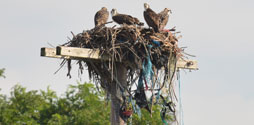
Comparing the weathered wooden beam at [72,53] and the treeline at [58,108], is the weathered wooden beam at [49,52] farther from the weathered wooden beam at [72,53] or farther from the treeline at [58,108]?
the treeline at [58,108]

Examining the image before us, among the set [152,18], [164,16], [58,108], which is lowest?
[58,108]

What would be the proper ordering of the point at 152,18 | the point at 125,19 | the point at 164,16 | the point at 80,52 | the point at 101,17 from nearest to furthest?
the point at 80,52, the point at 152,18, the point at 125,19, the point at 164,16, the point at 101,17

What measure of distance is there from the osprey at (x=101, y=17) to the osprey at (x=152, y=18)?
1.45 meters

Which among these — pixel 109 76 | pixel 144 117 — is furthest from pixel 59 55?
pixel 144 117

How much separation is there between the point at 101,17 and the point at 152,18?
8.01ft

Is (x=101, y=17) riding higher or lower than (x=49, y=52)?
higher

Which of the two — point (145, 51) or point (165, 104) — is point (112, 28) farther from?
point (165, 104)

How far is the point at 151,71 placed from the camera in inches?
435

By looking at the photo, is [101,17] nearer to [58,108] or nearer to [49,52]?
[49,52]

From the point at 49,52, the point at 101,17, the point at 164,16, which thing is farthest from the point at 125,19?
the point at 49,52

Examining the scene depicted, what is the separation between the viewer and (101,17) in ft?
48.0

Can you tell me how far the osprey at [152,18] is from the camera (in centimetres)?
1203

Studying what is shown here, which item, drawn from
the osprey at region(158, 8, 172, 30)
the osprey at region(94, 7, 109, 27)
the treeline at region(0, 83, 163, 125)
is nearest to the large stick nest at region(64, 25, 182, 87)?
the osprey at region(158, 8, 172, 30)

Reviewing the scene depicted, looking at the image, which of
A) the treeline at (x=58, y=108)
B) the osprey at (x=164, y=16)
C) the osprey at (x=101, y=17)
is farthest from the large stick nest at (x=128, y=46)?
the treeline at (x=58, y=108)
